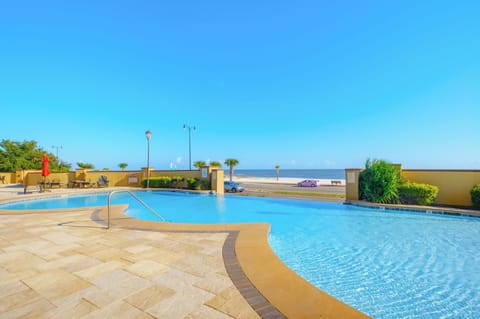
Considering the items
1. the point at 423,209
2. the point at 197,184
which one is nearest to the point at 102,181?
the point at 197,184

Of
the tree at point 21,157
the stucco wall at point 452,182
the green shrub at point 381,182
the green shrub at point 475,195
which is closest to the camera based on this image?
the green shrub at point 475,195

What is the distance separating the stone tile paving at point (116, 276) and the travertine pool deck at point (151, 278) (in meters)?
0.01

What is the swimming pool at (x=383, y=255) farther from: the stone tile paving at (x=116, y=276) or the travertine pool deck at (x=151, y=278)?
the stone tile paving at (x=116, y=276)

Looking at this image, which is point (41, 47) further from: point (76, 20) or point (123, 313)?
point (123, 313)

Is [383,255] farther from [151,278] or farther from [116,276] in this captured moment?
[116,276]

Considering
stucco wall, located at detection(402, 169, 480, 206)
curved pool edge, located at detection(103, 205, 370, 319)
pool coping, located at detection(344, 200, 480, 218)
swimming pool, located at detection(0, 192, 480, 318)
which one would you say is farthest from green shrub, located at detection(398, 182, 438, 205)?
curved pool edge, located at detection(103, 205, 370, 319)

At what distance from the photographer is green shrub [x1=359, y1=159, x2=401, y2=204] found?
10.5 metres

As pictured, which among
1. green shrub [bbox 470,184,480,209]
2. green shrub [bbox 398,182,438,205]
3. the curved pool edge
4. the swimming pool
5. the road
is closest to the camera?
the curved pool edge

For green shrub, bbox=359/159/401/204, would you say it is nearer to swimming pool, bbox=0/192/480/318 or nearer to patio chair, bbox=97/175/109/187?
swimming pool, bbox=0/192/480/318

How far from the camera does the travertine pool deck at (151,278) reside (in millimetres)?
2320

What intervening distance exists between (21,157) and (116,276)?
3713 centimetres

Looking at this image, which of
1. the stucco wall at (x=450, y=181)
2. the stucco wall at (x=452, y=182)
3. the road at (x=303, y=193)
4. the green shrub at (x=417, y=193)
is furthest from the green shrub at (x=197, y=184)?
the stucco wall at (x=452, y=182)

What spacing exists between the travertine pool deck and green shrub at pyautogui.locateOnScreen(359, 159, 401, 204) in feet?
26.8

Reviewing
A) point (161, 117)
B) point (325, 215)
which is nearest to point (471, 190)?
point (325, 215)
